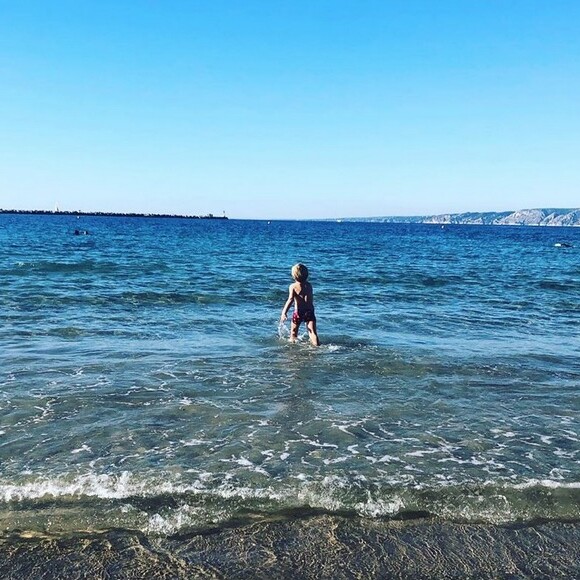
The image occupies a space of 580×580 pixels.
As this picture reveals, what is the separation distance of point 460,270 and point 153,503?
31.6m

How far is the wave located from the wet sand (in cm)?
19

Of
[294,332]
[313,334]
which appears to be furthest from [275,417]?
[294,332]

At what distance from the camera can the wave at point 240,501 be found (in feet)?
17.2

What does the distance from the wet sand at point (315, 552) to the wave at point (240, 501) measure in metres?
0.19

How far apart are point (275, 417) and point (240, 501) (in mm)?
2463

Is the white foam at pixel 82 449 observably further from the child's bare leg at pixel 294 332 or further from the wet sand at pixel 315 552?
the child's bare leg at pixel 294 332

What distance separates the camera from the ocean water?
5.56 m

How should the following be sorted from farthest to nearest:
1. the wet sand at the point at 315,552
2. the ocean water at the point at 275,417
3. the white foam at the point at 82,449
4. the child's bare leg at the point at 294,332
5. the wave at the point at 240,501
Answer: the child's bare leg at the point at 294,332
the white foam at the point at 82,449
the ocean water at the point at 275,417
the wave at the point at 240,501
the wet sand at the point at 315,552

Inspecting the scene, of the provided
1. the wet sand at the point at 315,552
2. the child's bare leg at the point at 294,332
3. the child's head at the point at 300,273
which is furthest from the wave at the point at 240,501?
the child's head at the point at 300,273

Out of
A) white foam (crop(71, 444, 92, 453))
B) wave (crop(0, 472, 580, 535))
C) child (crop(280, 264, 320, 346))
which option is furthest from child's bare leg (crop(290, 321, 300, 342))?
wave (crop(0, 472, 580, 535))

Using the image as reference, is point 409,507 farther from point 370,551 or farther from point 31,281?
point 31,281

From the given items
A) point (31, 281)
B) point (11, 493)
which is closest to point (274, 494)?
point (11, 493)

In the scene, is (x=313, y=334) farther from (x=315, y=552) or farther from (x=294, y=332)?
(x=315, y=552)

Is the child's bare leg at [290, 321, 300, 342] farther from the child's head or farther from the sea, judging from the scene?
the child's head
